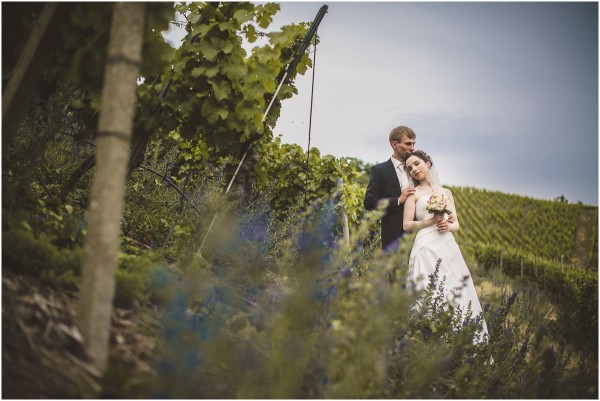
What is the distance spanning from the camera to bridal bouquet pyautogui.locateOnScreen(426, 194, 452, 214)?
3.88 m

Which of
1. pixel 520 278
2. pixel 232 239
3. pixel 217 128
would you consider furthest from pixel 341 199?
pixel 520 278

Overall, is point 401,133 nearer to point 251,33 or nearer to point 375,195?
point 375,195

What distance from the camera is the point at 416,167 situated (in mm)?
4219

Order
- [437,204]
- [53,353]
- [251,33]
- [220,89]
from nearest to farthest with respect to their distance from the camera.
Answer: [53,353]
[220,89]
[251,33]
[437,204]

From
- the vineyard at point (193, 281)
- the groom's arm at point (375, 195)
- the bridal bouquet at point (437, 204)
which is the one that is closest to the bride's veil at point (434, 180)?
the bridal bouquet at point (437, 204)

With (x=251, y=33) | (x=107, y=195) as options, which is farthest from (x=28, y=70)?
(x=251, y=33)

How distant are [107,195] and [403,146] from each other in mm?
3652

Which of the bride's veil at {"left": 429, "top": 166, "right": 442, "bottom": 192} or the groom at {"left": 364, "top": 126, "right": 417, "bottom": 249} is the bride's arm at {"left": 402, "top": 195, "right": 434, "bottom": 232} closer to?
the groom at {"left": 364, "top": 126, "right": 417, "bottom": 249}

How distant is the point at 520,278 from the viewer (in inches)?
479

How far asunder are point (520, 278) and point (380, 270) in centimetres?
1246

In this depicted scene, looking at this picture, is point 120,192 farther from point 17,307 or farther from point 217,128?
point 217,128

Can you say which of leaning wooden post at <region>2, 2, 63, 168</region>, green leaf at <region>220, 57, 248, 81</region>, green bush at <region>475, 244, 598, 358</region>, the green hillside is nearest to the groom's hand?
green leaf at <region>220, 57, 248, 81</region>

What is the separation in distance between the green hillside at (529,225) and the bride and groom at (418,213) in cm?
1617

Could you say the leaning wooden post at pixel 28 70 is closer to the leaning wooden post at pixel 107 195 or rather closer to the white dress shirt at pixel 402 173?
the leaning wooden post at pixel 107 195
